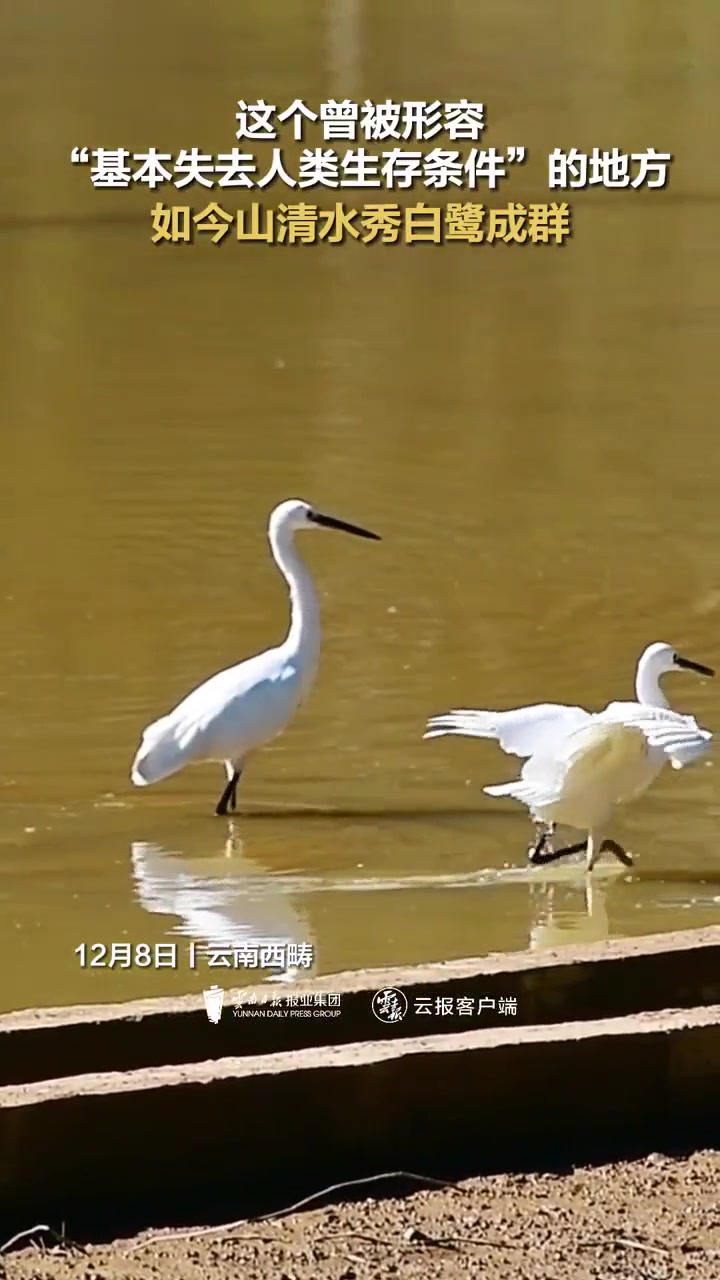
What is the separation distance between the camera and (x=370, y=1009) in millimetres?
3596

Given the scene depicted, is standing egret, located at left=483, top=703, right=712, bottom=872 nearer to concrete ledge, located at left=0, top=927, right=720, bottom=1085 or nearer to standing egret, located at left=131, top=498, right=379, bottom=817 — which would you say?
standing egret, located at left=131, top=498, right=379, bottom=817

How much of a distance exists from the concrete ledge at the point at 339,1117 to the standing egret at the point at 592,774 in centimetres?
190

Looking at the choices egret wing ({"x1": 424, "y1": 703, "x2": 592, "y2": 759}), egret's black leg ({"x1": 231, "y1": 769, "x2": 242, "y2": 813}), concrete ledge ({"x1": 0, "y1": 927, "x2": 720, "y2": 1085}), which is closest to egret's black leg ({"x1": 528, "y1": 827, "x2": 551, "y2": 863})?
egret wing ({"x1": 424, "y1": 703, "x2": 592, "y2": 759})

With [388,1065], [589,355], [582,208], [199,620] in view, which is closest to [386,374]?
[589,355]

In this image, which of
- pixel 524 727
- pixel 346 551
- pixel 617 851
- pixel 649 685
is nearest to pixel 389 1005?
pixel 524 727

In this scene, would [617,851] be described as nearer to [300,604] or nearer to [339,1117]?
[300,604]

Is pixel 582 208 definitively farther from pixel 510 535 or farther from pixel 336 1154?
pixel 336 1154

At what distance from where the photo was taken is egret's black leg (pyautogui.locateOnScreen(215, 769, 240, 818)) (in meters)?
6.20

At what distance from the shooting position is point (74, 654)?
25.0 ft

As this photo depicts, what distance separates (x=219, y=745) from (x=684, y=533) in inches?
139

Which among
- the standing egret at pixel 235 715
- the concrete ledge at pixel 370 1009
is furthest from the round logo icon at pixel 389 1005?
the standing egret at pixel 235 715

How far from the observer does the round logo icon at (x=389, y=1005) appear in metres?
3.58

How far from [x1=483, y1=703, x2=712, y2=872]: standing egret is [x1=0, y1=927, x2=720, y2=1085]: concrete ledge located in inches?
59.2

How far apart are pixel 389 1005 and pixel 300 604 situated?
10.6 feet
